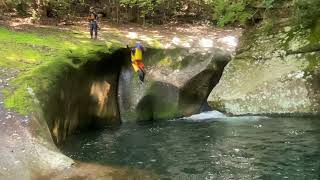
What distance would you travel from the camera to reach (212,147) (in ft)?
50.8

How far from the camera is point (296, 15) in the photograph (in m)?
20.8

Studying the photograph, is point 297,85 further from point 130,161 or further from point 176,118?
point 130,161

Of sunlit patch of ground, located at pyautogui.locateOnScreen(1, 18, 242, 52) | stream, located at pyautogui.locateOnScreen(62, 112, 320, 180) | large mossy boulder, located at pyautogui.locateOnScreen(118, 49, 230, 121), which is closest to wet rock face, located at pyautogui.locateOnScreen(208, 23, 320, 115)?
stream, located at pyautogui.locateOnScreen(62, 112, 320, 180)

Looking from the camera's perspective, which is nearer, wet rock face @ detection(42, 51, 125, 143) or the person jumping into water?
wet rock face @ detection(42, 51, 125, 143)

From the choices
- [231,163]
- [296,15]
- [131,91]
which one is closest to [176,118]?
[131,91]

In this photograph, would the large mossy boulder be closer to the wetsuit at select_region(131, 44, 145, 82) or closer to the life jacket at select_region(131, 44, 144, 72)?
the wetsuit at select_region(131, 44, 145, 82)

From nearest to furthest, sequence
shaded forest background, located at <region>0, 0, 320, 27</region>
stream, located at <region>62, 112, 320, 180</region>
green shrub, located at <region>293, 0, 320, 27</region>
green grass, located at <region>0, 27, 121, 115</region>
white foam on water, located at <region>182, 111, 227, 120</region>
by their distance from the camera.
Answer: stream, located at <region>62, 112, 320, 180</region> < green grass, located at <region>0, 27, 121, 115</region> < green shrub, located at <region>293, 0, 320, 27</region> < white foam on water, located at <region>182, 111, 227, 120</region> < shaded forest background, located at <region>0, 0, 320, 27</region>

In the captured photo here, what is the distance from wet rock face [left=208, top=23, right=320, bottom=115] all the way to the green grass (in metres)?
5.84

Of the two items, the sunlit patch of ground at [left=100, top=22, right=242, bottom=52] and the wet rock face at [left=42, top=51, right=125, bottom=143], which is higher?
the sunlit patch of ground at [left=100, top=22, right=242, bottom=52]

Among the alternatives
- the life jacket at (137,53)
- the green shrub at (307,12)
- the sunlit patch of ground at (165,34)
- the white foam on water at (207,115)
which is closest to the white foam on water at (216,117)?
the white foam on water at (207,115)

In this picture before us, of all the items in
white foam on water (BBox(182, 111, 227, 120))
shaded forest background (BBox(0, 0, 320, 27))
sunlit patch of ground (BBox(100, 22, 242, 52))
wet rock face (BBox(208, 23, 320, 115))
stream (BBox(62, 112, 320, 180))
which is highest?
shaded forest background (BBox(0, 0, 320, 27))

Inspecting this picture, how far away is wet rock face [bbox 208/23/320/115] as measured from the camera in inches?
784

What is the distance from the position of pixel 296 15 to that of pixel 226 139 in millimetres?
7602

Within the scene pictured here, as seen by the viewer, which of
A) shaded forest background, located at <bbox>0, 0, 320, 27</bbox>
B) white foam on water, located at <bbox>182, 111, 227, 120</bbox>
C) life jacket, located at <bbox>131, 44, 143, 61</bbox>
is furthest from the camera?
shaded forest background, located at <bbox>0, 0, 320, 27</bbox>
